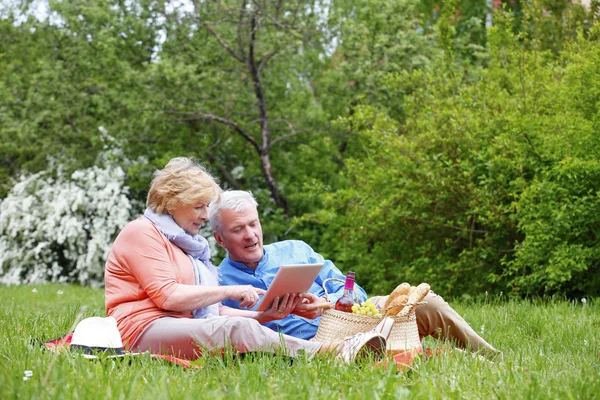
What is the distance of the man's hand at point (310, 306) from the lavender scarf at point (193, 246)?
0.49m

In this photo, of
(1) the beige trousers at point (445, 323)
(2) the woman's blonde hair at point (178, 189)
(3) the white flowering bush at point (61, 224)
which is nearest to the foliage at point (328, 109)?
(3) the white flowering bush at point (61, 224)

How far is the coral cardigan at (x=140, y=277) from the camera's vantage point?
4270mm

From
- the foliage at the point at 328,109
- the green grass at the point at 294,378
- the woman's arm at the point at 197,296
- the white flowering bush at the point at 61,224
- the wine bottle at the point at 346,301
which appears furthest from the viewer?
the white flowering bush at the point at 61,224

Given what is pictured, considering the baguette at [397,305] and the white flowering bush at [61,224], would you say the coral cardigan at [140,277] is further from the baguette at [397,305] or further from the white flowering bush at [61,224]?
the white flowering bush at [61,224]

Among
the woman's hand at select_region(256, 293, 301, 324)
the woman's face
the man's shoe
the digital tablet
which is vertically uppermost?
the woman's face

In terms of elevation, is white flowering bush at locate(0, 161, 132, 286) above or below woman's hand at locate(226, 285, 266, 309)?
below

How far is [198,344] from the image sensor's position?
161 inches

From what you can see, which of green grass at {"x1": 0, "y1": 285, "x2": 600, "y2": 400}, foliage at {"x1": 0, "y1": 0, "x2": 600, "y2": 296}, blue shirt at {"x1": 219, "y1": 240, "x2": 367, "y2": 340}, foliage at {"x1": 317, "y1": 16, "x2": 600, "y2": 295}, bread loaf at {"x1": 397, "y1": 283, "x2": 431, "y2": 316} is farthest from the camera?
foliage at {"x1": 0, "y1": 0, "x2": 600, "y2": 296}

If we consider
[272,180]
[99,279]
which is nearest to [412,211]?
[272,180]

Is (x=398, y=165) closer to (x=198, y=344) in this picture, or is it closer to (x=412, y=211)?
(x=412, y=211)

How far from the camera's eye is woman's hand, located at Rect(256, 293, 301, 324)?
14.4ft

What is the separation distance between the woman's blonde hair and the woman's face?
3 centimetres

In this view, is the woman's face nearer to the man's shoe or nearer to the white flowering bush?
the man's shoe

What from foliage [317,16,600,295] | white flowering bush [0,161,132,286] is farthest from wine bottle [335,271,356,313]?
white flowering bush [0,161,132,286]
